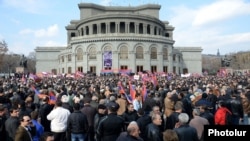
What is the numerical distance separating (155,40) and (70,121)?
54.1 m

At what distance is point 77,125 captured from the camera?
852 centimetres

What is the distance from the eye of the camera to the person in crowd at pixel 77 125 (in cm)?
851

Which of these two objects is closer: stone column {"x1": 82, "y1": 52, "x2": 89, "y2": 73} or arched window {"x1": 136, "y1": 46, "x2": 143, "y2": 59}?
arched window {"x1": 136, "y1": 46, "x2": 143, "y2": 59}

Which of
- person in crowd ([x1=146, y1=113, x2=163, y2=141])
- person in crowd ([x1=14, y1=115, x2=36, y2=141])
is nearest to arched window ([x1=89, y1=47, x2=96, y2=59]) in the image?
person in crowd ([x1=14, y1=115, x2=36, y2=141])

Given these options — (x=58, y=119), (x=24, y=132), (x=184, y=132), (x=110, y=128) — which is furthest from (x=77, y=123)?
(x=184, y=132)

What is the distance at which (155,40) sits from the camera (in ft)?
201

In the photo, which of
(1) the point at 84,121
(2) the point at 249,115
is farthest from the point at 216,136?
(2) the point at 249,115

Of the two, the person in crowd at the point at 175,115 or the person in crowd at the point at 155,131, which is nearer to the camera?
the person in crowd at the point at 155,131

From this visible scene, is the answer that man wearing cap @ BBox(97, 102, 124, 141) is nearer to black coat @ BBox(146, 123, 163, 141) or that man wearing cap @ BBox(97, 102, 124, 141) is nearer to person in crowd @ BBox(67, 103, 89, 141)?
black coat @ BBox(146, 123, 163, 141)

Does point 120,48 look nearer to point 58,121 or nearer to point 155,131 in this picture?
point 58,121

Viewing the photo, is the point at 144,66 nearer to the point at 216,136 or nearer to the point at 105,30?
the point at 105,30

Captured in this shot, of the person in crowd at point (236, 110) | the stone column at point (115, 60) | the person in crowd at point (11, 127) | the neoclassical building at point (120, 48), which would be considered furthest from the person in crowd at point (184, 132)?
the stone column at point (115, 60)

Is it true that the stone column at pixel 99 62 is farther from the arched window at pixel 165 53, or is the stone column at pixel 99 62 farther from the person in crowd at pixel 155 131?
the person in crowd at pixel 155 131

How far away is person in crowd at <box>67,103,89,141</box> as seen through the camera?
→ 851cm
